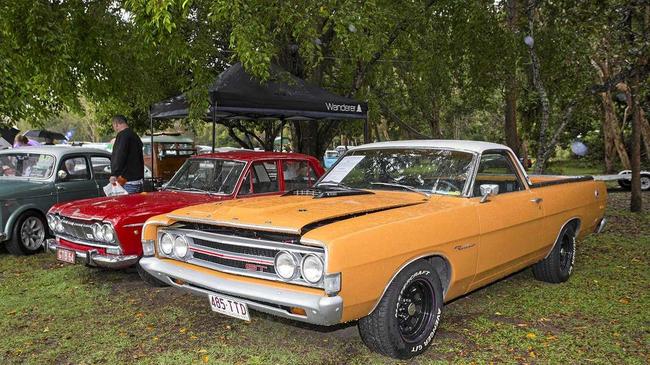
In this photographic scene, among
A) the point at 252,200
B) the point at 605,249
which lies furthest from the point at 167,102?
the point at 605,249

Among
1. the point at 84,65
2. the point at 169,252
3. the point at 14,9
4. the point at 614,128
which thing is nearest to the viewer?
the point at 169,252

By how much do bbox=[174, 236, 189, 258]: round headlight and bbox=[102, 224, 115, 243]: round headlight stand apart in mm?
1506

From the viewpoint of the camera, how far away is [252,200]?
459 centimetres

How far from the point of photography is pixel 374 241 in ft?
11.1

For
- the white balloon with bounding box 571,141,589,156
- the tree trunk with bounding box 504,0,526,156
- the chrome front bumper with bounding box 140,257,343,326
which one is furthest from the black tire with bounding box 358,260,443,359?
the white balloon with bounding box 571,141,589,156

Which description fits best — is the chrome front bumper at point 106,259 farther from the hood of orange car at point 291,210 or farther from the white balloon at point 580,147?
the white balloon at point 580,147

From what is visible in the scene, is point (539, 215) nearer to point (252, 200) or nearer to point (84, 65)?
point (252, 200)

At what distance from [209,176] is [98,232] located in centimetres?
151

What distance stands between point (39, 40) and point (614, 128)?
19661 mm

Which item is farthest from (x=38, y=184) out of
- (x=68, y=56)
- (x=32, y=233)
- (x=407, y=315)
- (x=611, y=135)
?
(x=611, y=135)

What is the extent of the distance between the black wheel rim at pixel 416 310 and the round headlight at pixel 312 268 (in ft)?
2.45

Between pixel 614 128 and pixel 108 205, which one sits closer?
pixel 108 205

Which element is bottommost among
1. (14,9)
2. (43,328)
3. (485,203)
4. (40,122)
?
(43,328)

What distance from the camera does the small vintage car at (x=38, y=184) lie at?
24.1ft
